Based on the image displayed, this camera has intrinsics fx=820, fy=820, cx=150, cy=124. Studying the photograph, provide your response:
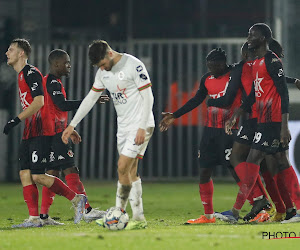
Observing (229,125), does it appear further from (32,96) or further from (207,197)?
(32,96)

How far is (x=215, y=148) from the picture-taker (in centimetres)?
909

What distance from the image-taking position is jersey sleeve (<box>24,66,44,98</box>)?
865cm

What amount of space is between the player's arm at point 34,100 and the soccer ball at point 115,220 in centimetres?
151

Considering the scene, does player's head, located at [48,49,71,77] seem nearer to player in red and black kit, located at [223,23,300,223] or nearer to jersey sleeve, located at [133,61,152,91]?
jersey sleeve, located at [133,61,152,91]

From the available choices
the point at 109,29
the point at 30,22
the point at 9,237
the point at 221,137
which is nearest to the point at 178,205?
the point at 221,137

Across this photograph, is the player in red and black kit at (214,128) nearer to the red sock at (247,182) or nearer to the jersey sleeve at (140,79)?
the red sock at (247,182)

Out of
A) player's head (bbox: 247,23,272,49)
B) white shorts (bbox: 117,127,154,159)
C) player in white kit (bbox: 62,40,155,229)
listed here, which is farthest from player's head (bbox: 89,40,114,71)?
player's head (bbox: 247,23,272,49)

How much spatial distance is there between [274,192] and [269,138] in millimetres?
874

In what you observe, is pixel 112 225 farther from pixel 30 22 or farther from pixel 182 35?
pixel 182 35

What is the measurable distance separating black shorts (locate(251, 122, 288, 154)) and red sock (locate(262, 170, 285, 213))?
0.68 m

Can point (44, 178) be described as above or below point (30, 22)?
below

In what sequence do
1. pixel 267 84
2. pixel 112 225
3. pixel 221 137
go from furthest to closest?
1. pixel 221 137
2. pixel 267 84
3. pixel 112 225

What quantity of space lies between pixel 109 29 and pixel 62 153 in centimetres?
2186

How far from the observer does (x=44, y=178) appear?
8.79 m
